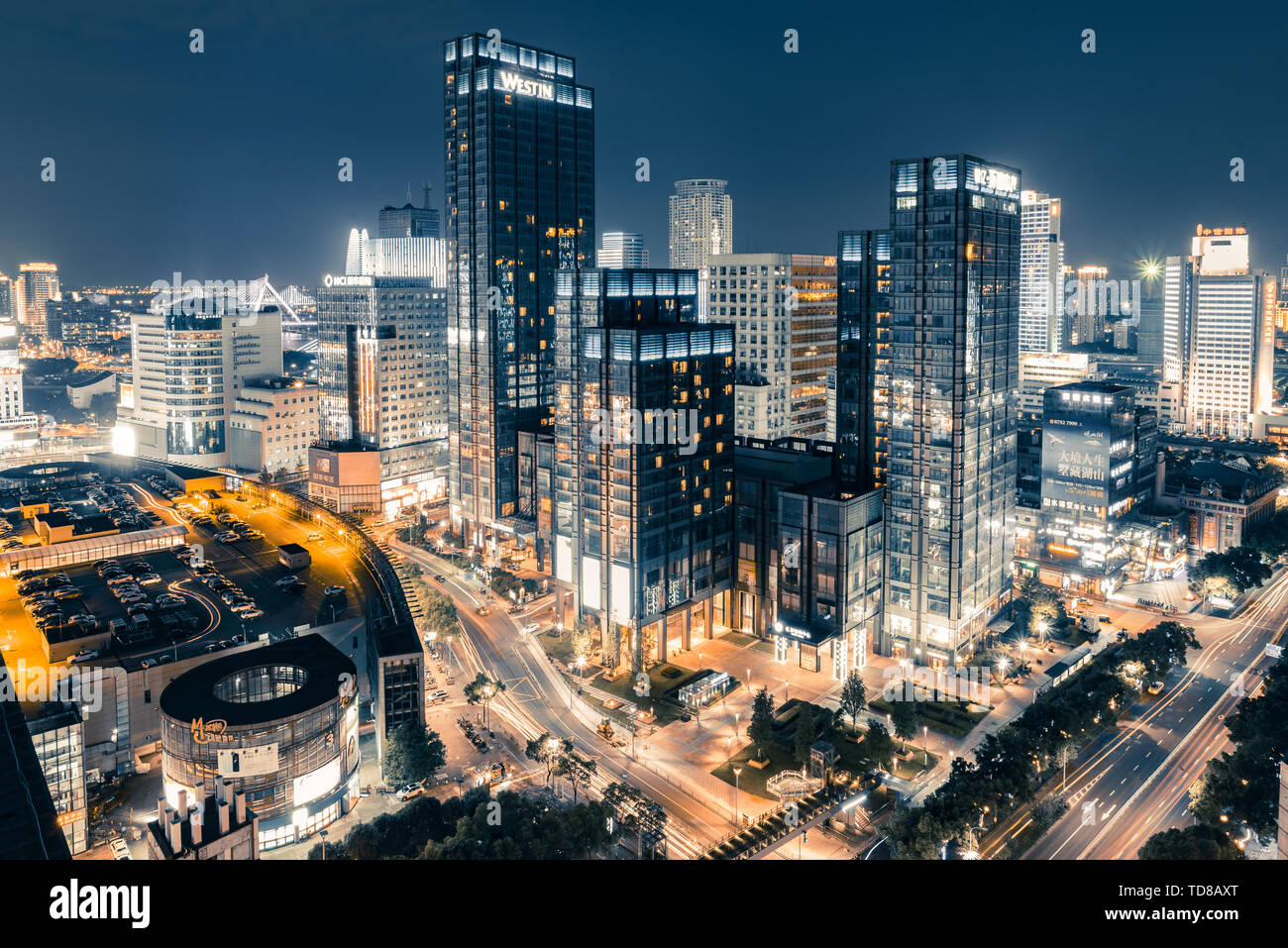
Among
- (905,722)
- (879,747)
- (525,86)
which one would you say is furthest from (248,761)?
(525,86)

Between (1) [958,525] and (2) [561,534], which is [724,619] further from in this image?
(1) [958,525]

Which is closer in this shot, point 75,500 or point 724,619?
point 724,619

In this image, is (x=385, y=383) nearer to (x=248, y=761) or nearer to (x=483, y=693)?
(x=483, y=693)

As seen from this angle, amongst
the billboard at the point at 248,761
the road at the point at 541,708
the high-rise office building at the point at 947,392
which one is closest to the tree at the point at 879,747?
the road at the point at 541,708
